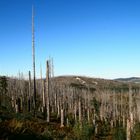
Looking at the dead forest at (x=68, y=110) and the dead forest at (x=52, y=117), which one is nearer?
the dead forest at (x=52, y=117)

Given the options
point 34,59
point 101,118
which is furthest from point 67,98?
point 34,59

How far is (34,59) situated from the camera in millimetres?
36656

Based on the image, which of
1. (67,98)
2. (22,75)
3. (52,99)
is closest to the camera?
(52,99)

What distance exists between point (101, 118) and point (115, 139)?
37279 millimetres

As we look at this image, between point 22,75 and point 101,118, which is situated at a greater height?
point 22,75

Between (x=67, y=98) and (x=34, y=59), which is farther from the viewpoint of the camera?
(x=67, y=98)

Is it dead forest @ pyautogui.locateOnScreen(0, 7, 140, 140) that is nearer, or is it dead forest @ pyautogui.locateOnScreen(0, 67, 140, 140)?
dead forest @ pyautogui.locateOnScreen(0, 7, 140, 140)

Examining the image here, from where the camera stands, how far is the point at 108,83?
196 meters

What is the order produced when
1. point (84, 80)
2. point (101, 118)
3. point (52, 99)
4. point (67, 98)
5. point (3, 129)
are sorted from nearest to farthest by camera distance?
point (3, 129)
point (101, 118)
point (52, 99)
point (67, 98)
point (84, 80)

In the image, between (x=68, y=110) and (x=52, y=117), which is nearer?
(x=52, y=117)

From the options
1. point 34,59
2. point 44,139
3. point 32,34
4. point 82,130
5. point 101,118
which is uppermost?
point 32,34

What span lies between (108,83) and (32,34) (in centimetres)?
16205

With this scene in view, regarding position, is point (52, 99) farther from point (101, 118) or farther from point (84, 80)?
point (84, 80)

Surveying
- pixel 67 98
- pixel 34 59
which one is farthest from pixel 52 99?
pixel 34 59
